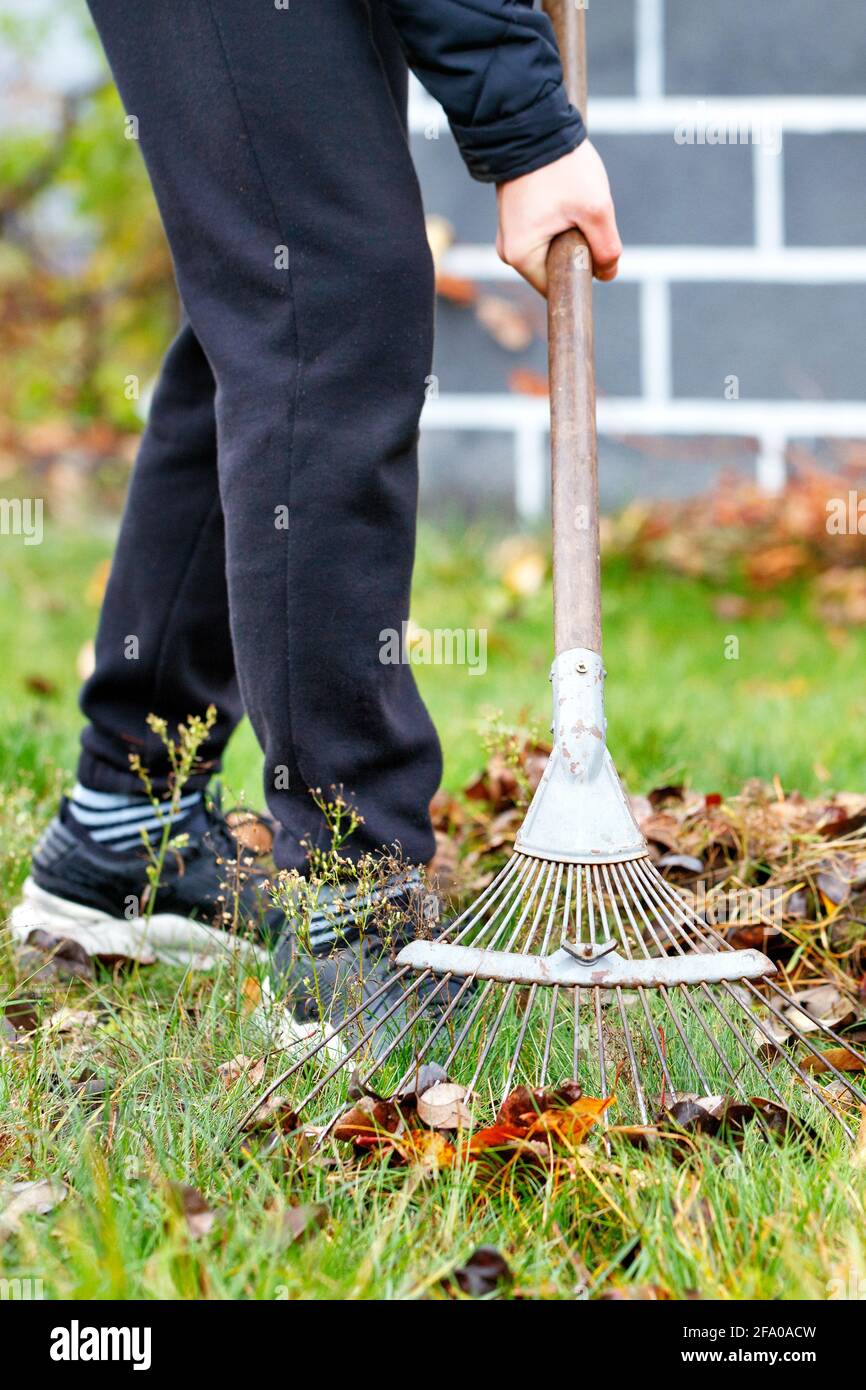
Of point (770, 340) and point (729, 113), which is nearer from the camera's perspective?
point (729, 113)

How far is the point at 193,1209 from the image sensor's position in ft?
3.60

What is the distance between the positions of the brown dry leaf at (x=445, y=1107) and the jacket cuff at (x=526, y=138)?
3.11 ft

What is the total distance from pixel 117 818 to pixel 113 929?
0.15m

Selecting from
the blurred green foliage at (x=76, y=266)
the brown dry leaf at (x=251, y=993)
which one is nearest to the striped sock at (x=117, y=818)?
the brown dry leaf at (x=251, y=993)

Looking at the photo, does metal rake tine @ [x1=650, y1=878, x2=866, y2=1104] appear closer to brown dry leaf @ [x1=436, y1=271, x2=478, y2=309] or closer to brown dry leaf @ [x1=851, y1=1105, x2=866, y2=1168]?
brown dry leaf @ [x1=851, y1=1105, x2=866, y2=1168]

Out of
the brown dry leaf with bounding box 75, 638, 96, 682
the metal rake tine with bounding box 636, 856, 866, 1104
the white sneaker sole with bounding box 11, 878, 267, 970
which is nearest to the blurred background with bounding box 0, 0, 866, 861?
the brown dry leaf with bounding box 75, 638, 96, 682

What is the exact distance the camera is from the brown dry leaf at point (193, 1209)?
108 centimetres

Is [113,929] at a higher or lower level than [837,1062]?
higher

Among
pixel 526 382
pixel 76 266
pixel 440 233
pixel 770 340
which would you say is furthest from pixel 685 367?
pixel 76 266

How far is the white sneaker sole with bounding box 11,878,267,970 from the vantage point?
1784 mm

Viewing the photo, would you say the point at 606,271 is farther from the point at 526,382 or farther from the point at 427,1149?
the point at 526,382

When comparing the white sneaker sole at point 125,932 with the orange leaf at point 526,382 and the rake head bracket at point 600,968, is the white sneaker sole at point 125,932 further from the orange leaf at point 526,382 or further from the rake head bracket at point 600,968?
the orange leaf at point 526,382

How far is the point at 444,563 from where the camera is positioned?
4012 millimetres
